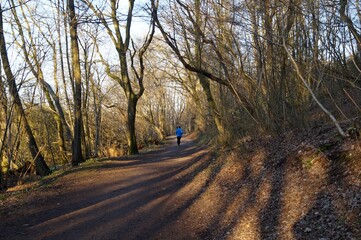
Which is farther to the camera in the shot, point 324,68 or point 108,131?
point 108,131

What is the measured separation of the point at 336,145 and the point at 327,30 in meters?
2.69

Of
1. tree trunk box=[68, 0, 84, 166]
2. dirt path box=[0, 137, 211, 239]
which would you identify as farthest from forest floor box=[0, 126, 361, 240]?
tree trunk box=[68, 0, 84, 166]

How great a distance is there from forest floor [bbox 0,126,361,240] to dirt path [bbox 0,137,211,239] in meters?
0.02

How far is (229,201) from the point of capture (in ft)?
26.4

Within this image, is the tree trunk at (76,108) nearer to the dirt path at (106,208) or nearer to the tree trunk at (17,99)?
the tree trunk at (17,99)

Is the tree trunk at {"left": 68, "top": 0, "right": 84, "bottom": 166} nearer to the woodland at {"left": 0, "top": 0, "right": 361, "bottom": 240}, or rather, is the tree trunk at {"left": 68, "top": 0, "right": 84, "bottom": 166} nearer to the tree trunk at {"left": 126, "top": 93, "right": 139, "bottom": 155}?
the woodland at {"left": 0, "top": 0, "right": 361, "bottom": 240}

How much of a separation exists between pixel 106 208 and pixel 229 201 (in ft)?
10.1

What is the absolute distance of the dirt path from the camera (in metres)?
6.99

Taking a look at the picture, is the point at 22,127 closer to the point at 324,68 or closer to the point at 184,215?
the point at 184,215

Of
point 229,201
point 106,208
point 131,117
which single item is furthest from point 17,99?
point 131,117

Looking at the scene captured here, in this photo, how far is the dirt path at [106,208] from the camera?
22.9 feet

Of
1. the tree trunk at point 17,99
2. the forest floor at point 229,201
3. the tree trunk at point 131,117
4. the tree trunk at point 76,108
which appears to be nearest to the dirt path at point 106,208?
the forest floor at point 229,201

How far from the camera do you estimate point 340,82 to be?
891cm

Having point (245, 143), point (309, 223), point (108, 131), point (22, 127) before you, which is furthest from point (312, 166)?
point (108, 131)
